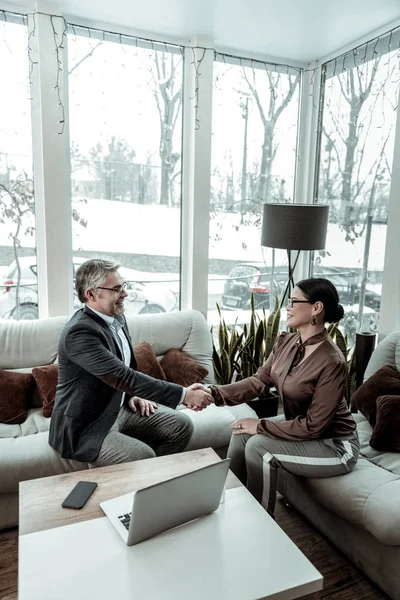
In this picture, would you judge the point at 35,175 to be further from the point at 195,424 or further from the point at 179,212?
the point at 195,424

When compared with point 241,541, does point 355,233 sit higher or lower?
higher

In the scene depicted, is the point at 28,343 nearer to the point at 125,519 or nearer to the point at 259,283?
the point at 125,519

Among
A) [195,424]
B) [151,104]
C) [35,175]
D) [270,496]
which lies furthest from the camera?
[151,104]

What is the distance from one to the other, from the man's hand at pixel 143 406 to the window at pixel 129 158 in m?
1.33

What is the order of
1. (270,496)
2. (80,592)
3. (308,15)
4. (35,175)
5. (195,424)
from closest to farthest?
(80,592) → (270,496) → (195,424) → (308,15) → (35,175)

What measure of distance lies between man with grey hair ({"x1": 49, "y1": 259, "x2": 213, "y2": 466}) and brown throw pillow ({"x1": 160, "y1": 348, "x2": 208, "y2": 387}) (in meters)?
0.72

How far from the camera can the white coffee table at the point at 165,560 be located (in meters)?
1.37

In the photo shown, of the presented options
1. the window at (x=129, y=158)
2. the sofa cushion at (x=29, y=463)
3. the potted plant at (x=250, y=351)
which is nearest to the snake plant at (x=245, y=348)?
the potted plant at (x=250, y=351)

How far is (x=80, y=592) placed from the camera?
1346mm

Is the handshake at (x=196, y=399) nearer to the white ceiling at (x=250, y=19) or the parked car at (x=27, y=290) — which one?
the parked car at (x=27, y=290)

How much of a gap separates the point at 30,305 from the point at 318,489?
2.43m

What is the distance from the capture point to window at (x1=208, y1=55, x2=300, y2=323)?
155 inches

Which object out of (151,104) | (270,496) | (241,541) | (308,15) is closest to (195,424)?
(270,496)

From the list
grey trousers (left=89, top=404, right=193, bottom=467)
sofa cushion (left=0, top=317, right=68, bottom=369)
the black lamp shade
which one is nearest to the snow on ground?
the black lamp shade
